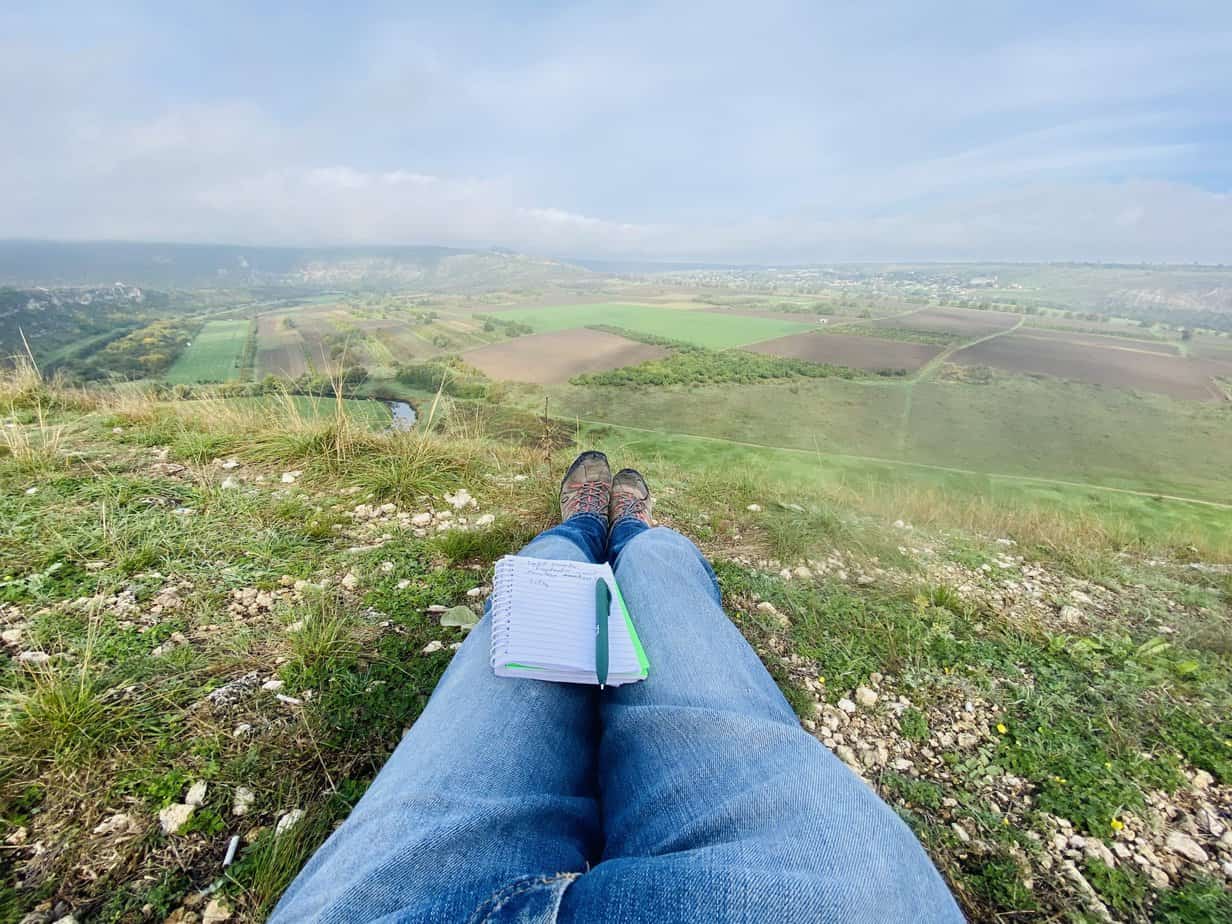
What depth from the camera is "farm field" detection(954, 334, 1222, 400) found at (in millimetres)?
9242

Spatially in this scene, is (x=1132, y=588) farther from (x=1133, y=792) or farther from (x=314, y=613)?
(x=314, y=613)

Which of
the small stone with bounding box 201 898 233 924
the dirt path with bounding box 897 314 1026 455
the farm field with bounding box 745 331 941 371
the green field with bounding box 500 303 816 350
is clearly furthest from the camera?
the green field with bounding box 500 303 816 350

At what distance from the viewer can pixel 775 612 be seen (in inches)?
85.4

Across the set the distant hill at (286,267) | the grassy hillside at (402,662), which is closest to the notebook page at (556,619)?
the grassy hillside at (402,662)

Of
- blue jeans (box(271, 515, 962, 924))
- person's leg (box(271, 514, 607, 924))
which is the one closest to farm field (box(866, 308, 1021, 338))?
blue jeans (box(271, 515, 962, 924))

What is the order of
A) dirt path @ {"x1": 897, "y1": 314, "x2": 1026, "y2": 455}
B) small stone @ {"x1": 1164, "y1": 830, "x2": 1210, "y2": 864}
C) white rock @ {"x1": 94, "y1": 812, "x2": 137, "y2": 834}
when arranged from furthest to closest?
dirt path @ {"x1": 897, "y1": 314, "x2": 1026, "y2": 455} → small stone @ {"x1": 1164, "y1": 830, "x2": 1210, "y2": 864} → white rock @ {"x1": 94, "y1": 812, "x2": 137, "y2": 834}

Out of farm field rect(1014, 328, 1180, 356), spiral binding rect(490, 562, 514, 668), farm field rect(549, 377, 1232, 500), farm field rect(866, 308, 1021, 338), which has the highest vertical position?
farm field rect(866, 308, 1021, 338)

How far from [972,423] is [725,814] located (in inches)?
379

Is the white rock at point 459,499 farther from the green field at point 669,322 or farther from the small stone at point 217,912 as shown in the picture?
the green field at point 669,322

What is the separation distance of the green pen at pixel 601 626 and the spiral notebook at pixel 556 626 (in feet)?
0.07

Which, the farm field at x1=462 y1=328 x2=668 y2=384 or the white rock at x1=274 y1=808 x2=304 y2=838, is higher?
the farm field at x1=462 y1=328 x2=668 y2=384

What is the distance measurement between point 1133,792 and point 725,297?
2137cm

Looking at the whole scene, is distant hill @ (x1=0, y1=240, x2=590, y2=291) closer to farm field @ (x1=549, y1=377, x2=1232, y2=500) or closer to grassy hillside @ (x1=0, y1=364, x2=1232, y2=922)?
farm field @ (x1=549, y1=377, x2=1232, y2=500)

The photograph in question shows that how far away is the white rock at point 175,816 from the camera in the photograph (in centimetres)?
108
